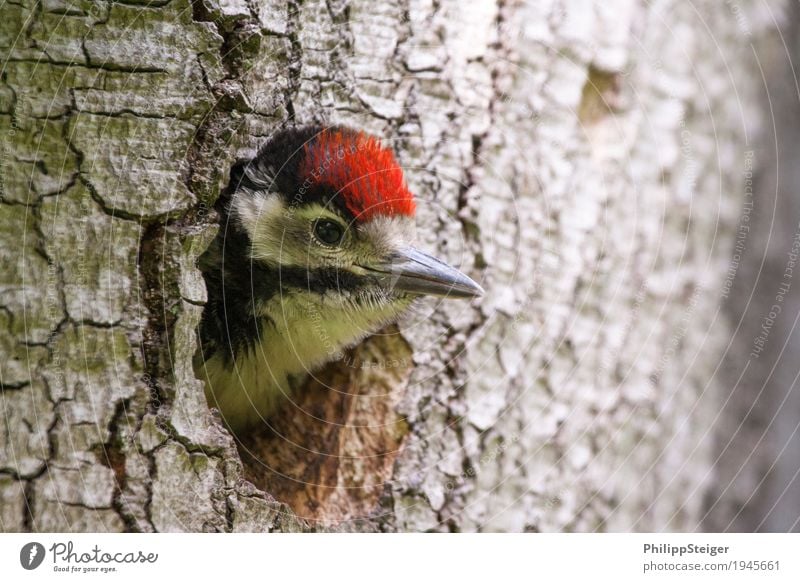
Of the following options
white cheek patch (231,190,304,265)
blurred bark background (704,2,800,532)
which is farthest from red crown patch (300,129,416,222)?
blurred bark background (704,2,800,532)

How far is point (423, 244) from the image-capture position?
4.36ft

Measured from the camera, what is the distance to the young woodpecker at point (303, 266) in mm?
1232

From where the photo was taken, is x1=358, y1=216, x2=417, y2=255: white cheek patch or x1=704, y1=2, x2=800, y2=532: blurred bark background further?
x1=704, y1=2, x2=800, y2=532: blurred bark background

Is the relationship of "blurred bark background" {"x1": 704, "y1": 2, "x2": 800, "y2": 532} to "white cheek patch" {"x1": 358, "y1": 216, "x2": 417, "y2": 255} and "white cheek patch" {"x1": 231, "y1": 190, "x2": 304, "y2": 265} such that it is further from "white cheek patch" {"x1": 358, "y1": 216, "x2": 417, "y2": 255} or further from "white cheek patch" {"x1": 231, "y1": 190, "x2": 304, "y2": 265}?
"white cheek patch" {"x1": 231, "y1": 190, "x2": 304, "y2": 265}

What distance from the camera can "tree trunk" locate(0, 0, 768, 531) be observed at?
1.08m

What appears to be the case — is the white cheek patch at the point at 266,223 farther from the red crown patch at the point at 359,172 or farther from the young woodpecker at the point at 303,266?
the red crown patch at the point at 359,172

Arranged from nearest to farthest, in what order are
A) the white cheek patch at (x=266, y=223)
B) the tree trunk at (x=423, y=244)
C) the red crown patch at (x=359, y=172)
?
1. the tree trunk at (x=423, y=244)
2. the red crown patch at (x=359, y=172)
3. the white cheek patch at (x=266, y=223)

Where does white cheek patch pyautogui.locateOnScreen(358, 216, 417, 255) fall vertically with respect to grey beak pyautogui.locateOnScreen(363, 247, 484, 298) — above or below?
above

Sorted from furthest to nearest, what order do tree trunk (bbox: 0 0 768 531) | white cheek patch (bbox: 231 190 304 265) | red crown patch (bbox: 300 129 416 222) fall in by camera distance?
1. white cheek patch (bbox: 231 190 304 265)
2. red crown patch (bbox: 300 129 416 222)
3. tree trunk (bbox: 0 0 768 531)

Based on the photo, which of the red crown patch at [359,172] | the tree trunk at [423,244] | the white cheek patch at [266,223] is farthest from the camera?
the white cheek patch at [266,223]

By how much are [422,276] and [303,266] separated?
0.77 ft

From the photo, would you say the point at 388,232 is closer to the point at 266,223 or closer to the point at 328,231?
the point at 328,231

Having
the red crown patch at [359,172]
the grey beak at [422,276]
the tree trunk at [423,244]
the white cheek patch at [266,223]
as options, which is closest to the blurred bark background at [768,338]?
the tree trunk at [423,244]
